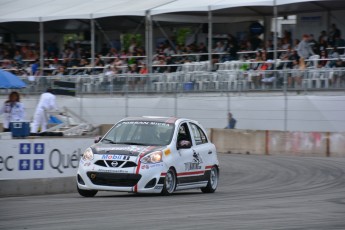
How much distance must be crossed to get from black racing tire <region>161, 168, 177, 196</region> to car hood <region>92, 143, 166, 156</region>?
0.47 meters

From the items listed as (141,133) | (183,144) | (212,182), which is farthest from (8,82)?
(183,144)

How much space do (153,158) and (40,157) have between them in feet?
7.08

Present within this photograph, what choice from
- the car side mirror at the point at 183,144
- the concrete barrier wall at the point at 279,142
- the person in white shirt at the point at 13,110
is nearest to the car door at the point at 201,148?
the car side mirror at the point at 183,144

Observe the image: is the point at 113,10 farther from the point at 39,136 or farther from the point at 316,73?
the point at 39,136

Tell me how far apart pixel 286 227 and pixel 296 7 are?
2458 centimetres

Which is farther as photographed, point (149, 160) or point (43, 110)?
point (43, 110)

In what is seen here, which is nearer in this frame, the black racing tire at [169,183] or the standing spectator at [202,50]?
the black racing tire at [169,183]

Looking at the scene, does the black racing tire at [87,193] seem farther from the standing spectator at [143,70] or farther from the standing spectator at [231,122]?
the standing spectator at [143,70]

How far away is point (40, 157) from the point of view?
51.4ft

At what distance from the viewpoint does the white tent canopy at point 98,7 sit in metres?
33.2

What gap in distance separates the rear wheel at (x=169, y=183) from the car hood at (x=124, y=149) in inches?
18.4

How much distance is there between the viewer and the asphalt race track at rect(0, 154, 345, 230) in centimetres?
1061

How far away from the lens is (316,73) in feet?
90.0

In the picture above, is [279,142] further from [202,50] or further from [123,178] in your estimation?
[123,178]
